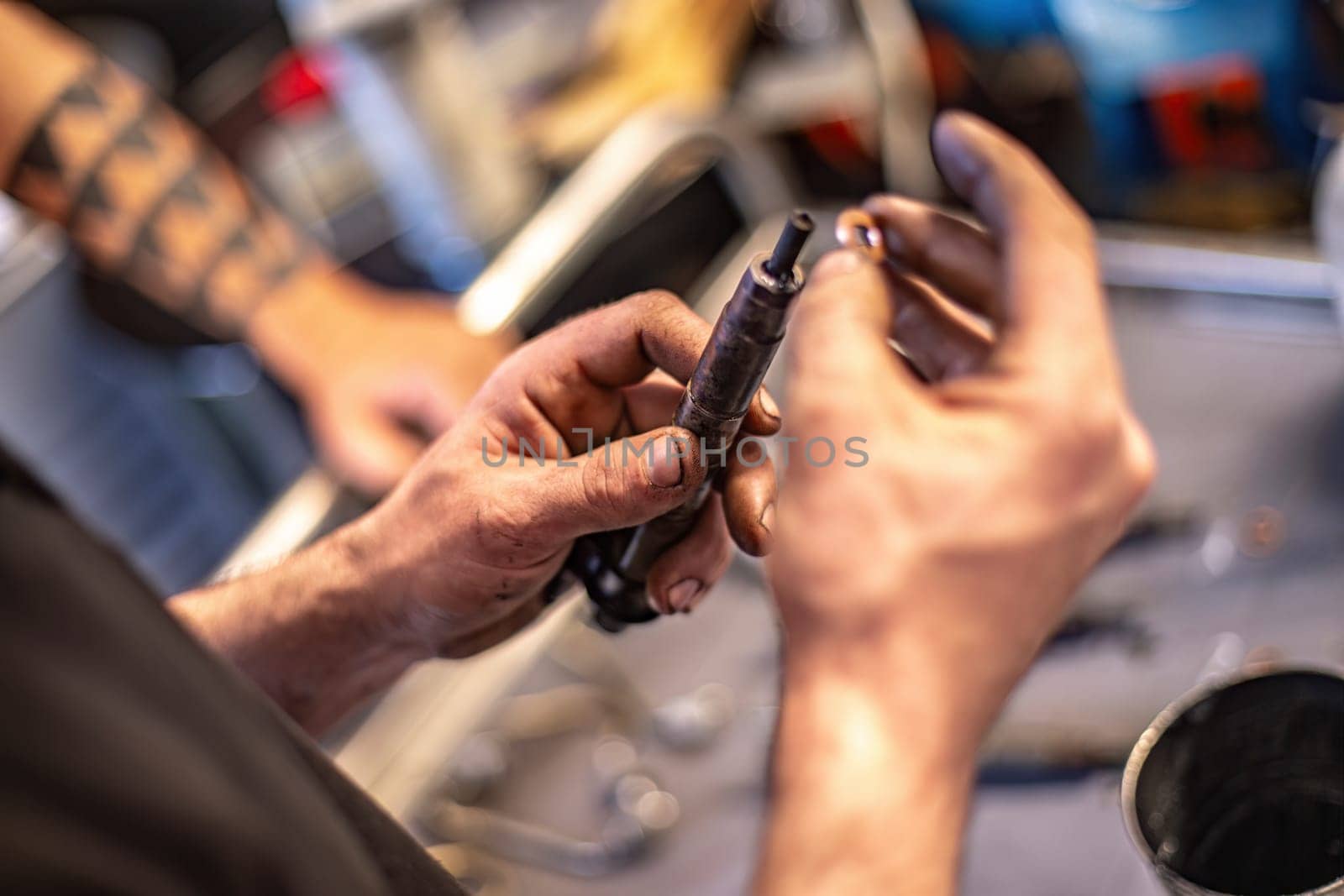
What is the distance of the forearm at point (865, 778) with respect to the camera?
0.29 meters

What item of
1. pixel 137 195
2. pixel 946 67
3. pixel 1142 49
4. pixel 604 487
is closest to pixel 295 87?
pixel 137 195

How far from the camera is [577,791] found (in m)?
0.52

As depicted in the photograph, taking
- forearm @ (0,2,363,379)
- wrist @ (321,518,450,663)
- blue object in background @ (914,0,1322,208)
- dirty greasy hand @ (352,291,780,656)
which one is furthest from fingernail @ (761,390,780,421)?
blue object in background @ (914,0,1322,208)

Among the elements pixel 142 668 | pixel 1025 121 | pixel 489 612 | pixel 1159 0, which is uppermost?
pixel 142 668

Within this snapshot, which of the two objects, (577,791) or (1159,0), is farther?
(1159,0)

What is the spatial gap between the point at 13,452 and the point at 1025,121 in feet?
4.37

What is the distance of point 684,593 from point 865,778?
0.08 meters

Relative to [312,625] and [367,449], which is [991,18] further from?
[312,625]

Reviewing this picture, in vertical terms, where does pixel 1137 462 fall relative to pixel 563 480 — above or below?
below

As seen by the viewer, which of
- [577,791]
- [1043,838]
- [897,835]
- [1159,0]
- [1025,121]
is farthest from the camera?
[1025,121]

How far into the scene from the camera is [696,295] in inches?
15.8

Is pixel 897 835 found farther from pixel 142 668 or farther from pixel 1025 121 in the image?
pixel 1025 121

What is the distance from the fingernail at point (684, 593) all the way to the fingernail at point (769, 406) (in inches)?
2.4

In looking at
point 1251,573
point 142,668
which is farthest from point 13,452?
point 1251,573
